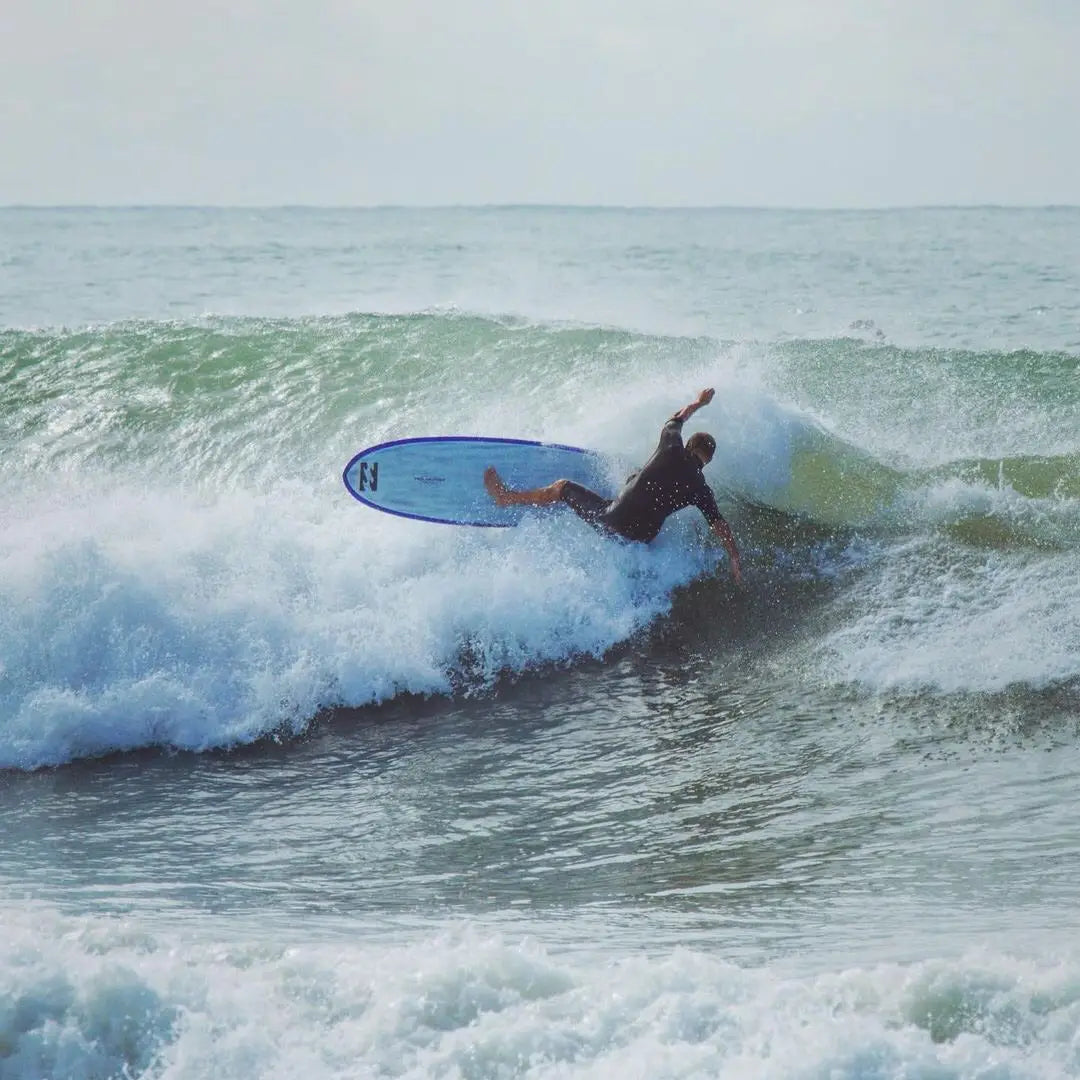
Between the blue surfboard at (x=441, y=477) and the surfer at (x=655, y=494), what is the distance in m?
0.09

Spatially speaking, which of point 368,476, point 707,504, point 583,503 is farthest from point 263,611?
point 707,504

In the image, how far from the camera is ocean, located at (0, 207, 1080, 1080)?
14.0 ft

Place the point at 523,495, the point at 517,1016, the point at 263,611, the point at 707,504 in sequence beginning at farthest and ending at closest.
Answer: the point at 523,495 < the point at 707,504 < the point at 263,611 < the point at 517,1016

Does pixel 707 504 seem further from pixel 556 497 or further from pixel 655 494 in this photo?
pixel 556 497

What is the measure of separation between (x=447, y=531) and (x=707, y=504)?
185 centimetres

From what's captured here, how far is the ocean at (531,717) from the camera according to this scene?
4.28 m

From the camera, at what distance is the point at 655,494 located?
9.23 metres

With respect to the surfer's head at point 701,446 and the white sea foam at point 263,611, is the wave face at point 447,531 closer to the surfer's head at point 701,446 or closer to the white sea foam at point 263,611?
the white sea foam at point 263,611

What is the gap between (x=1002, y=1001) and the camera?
4.16 meters

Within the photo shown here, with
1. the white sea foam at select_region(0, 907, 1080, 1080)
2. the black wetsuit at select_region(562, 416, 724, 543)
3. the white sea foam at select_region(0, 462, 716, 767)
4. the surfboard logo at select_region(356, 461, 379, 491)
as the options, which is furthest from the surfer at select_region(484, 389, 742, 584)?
the white sea foam at select_region(0, 907, 1080, 1080)

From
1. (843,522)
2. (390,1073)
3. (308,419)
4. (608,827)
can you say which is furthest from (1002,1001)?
(308,419)

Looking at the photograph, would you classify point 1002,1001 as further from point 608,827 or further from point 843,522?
point 843,522

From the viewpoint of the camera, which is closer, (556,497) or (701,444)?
(701,444)

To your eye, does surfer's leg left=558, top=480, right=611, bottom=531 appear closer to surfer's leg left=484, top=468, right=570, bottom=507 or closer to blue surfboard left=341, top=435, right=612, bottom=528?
surfer's leg left=484, top=468, right=570, bottom=507
